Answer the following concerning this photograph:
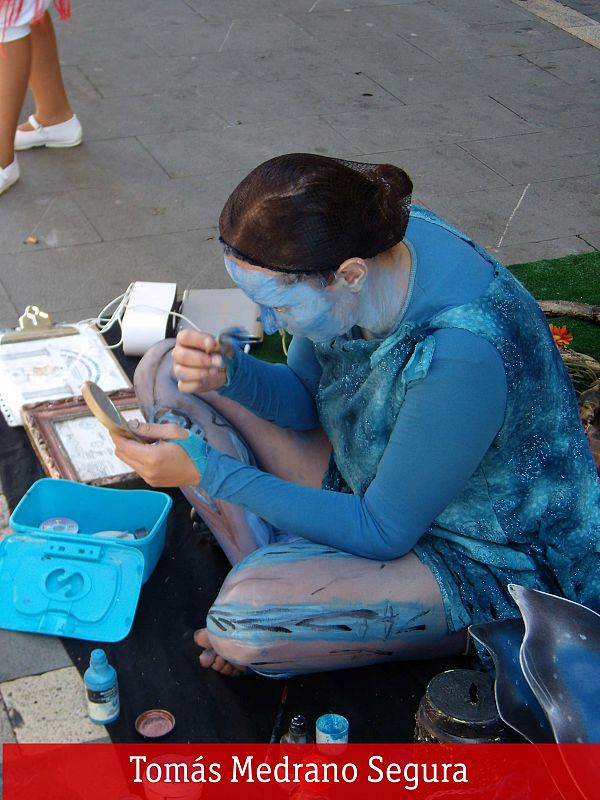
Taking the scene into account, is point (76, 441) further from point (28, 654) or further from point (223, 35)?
point (223, 35)

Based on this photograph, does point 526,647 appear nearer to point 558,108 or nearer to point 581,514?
point 581,514

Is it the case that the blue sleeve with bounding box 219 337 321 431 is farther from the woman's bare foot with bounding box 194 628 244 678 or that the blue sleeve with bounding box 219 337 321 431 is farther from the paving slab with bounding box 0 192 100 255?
the paving slab with bounding box 0 192 100 255

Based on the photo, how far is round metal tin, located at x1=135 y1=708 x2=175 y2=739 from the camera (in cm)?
218

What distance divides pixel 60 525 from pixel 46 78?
2725 millimetres

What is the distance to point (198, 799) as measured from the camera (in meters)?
2.03

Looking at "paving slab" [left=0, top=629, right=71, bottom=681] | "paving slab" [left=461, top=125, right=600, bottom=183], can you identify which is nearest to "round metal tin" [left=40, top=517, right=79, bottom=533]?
"paving slab" [left=0, top=629, right=71, bottom=681]

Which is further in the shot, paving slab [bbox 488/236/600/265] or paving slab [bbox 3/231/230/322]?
paving slab [bbox 488/236/600/265]

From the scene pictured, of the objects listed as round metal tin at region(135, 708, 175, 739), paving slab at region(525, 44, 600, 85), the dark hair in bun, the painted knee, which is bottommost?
round metal tin at region(135, 708, 175, 739)

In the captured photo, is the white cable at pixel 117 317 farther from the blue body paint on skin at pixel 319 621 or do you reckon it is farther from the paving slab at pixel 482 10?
the paving slab at pixel 482 10

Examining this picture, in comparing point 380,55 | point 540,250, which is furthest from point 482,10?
point 540,250

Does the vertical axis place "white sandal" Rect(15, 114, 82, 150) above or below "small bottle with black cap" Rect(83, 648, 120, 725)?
below

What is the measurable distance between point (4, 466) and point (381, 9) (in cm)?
489

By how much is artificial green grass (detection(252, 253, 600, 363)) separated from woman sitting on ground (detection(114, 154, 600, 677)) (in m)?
1.21

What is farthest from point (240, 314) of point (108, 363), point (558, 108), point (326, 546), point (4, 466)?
point (558, 108)
